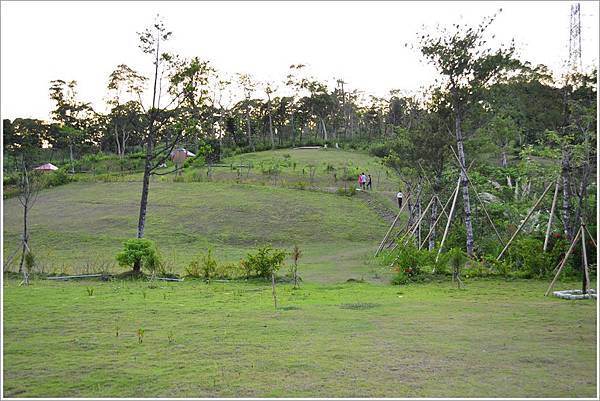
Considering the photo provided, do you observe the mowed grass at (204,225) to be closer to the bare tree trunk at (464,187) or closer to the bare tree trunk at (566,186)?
the bare tree trunk at (464,187)

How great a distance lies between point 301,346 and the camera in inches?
244

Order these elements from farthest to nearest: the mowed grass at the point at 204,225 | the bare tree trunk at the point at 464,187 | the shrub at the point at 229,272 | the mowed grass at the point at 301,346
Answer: the mowed grass at the point at 204,225 < the bare tree trunk at the point at 464,187 < the shrub at the point at 229,272 < the mowed grass at the point at 301,346

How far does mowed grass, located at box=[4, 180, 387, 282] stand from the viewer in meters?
18.4

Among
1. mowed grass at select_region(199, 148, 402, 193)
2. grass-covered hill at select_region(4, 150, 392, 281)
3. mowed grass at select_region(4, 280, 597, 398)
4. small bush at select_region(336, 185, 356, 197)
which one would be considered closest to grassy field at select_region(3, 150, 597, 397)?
mowed grass at select_region(4, 280, 597, 398)

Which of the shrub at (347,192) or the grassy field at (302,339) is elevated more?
the shrub at (347,192)

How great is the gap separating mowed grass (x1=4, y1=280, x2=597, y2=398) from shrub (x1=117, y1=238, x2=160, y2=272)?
118 inches

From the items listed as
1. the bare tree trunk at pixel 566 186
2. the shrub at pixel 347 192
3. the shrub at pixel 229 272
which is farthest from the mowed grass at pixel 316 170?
the shrub at pixel 229 272

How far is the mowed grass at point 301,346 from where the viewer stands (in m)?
4.83

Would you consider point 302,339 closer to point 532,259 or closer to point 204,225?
point 532,259

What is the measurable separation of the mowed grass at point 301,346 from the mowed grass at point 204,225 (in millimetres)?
5131

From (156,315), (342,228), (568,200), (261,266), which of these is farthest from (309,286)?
(342,228)

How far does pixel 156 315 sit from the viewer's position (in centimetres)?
823

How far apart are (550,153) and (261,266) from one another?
7247mm

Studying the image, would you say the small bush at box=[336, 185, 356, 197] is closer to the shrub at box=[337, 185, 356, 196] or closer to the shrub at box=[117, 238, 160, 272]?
the shrub at box=[337, 185, 356, 196]
